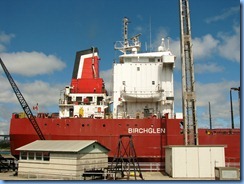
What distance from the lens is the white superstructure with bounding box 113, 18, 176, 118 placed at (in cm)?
2541

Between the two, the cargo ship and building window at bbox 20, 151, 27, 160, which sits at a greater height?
the cargo ship

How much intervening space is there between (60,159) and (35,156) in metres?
2.04

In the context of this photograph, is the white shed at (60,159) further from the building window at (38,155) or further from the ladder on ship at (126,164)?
the ladder on ship at (126,164)

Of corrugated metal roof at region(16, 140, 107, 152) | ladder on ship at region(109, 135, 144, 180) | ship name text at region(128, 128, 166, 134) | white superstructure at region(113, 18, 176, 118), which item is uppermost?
white superstructure at region(113, 18, 176, 118)

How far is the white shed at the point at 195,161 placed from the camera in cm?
1850

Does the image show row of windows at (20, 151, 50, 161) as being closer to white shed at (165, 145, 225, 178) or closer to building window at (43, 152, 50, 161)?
building window at (43, 152, 50, 161)

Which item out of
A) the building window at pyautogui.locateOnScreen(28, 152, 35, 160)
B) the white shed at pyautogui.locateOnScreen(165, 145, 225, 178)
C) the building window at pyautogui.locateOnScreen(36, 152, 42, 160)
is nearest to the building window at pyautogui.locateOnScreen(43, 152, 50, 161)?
the building window at pyautogui.locateOnScreen(36, 152, 42, 160)

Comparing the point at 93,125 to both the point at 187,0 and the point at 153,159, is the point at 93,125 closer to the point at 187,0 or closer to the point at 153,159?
the point at 153,159

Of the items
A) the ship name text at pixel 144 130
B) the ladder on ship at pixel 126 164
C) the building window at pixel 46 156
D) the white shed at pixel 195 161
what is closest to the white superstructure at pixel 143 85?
the ship name text at pixel 144 130

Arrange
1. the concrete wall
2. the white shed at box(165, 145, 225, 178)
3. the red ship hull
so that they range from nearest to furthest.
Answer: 1. the concrete wall
2. the white shed at box(165, 145, 225, 178)
3. the red ship hull

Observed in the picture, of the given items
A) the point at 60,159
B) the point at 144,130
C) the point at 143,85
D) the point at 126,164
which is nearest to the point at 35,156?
the point at 60,159

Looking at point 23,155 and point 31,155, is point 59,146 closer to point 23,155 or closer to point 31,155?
point 31,155

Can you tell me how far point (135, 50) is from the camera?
28.1 metres

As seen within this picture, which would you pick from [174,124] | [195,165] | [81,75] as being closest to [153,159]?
[174,124]
